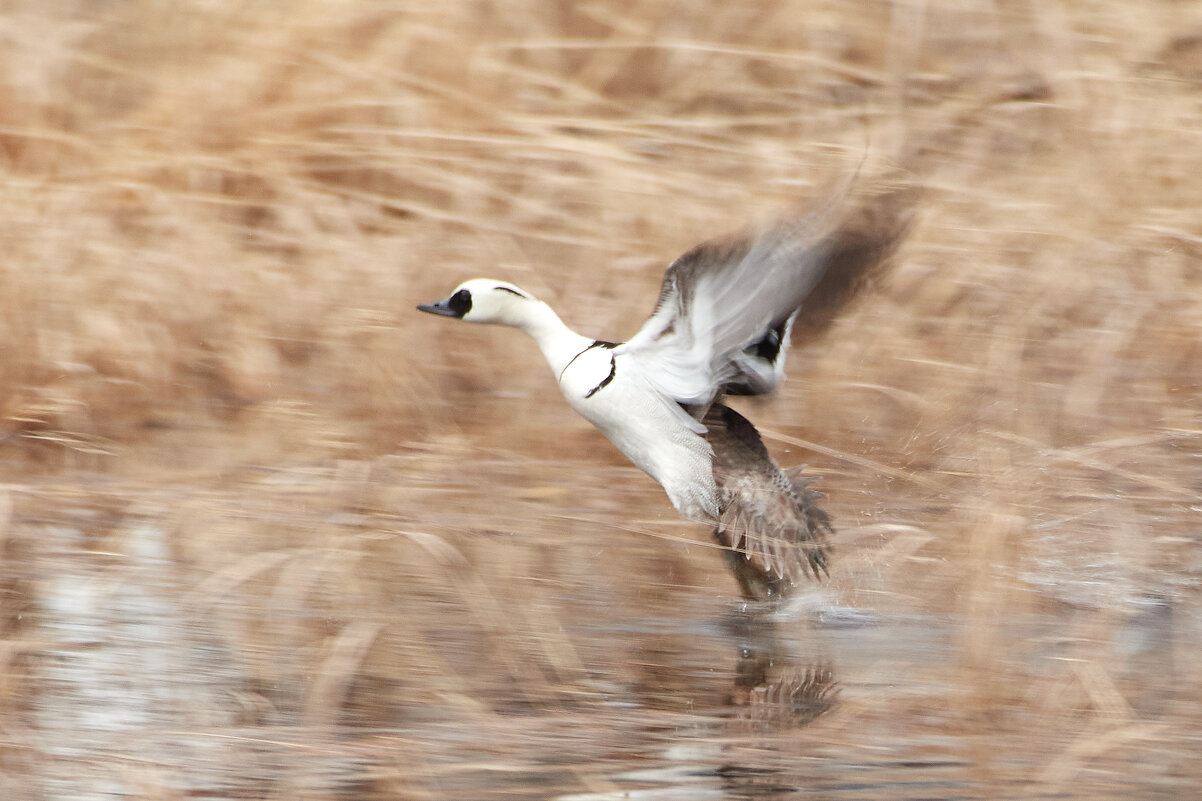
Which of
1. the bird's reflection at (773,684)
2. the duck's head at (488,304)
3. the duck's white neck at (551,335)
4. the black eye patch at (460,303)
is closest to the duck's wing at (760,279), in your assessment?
the duck's white neck at (551,335)

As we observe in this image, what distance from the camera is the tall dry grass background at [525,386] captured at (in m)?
2.76

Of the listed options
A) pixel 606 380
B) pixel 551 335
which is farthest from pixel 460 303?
pixel 606 380

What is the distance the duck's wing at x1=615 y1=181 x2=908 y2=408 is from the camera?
2852mm

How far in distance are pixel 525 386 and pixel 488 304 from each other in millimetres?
1412

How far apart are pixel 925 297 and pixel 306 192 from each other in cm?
221

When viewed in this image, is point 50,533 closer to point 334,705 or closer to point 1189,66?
point 334,705

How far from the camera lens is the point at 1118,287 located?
16.7 ft

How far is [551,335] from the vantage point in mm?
3219

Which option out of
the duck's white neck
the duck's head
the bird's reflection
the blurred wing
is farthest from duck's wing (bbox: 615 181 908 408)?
the bird's reflection

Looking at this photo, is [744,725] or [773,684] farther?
[773,684]

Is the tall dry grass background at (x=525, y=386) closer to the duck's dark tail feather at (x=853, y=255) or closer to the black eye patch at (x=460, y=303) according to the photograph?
the duck's dark tail feather at (x=853, y=255)

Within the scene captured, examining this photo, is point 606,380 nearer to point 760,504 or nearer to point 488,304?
point 488,304

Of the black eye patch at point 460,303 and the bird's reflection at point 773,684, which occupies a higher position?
the black eye patch at point 460,303

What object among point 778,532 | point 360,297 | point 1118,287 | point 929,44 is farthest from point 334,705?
point 929,44
